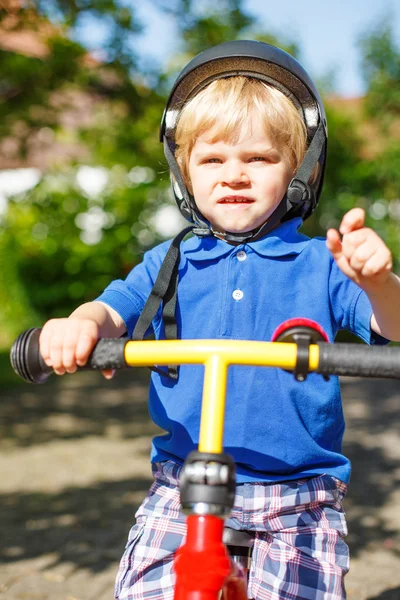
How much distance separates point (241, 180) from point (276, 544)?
3.57 feet

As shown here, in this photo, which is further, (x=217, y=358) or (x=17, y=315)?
(x=17, y=315)

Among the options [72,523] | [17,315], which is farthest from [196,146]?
[17,315]

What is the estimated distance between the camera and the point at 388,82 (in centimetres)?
1237

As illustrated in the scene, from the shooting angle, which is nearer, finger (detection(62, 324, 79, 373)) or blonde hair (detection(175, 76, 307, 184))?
finger (detection(62, 324, 79, 373))

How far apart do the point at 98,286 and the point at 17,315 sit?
59.1 inches

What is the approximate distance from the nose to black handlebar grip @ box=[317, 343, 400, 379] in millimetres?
789

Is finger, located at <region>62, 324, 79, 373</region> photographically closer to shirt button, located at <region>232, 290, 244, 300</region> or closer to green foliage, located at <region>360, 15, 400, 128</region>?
shirt button, located at <region>232, 290, 244, 300</region>

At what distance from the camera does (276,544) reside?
2.16 meters

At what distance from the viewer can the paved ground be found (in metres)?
4.04

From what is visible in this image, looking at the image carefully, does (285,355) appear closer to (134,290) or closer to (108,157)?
(134,290)

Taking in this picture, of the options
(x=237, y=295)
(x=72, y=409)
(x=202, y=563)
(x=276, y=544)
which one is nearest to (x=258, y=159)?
(x=237, y=295)

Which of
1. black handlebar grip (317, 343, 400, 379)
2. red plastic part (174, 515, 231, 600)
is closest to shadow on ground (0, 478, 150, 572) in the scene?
red plastic part (174, 515, 231, 600)

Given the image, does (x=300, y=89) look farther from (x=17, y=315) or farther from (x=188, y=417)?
(x=17, y=315)

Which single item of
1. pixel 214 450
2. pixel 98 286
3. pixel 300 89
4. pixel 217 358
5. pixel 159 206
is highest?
pixel 159 206
